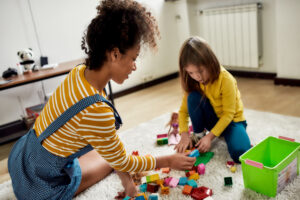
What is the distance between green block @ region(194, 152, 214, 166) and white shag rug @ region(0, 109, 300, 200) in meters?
0.02

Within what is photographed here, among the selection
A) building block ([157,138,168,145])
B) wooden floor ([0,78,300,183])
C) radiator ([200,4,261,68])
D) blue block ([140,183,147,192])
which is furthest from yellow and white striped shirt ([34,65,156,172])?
radiator ([200,4,261,68])

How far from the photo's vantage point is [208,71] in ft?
4.61

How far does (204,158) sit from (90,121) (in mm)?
754

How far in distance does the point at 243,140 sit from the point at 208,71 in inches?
15.3

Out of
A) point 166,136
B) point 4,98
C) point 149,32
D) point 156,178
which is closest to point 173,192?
point 156,178

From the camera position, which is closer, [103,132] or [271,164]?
[103,132]

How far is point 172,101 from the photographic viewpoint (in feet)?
8.57

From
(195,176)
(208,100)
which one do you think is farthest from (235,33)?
(195,176)

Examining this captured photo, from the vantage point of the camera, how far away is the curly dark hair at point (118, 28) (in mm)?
936

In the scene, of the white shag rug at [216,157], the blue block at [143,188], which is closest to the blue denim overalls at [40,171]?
the white shag rug at [216,157]

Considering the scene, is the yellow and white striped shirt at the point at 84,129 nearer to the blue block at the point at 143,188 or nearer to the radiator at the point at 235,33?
the blue block at the point at 143,188

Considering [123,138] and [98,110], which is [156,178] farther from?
[123,138]

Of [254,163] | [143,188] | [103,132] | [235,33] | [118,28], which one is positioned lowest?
[143,188]

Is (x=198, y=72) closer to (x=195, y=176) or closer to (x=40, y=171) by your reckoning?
(x=195, y=176)
